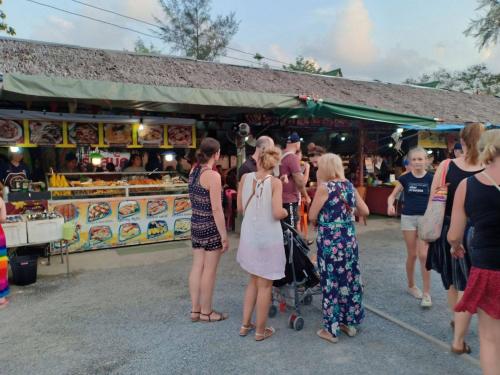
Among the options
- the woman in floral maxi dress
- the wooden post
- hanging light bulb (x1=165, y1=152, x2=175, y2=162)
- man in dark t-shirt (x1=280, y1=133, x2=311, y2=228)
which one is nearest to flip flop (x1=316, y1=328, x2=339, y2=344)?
the woman in floral maxi dress

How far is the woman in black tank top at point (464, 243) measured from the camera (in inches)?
118

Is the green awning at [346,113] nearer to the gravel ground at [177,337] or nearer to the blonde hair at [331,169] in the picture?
the gravel ground at [177,337]

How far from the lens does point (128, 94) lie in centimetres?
574

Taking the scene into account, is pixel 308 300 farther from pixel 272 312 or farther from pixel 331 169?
pixel 331 169

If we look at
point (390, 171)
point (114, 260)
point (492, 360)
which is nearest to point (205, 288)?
point (492, 360)

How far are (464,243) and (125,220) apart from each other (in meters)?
5.30

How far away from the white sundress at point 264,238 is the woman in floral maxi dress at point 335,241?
37 cm

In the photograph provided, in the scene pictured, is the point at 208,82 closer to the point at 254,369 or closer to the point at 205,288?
the point at 205,288

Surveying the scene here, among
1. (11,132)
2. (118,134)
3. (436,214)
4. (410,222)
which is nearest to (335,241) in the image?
(436,214)

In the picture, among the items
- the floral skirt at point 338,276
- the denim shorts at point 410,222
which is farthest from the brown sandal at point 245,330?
the denim shorts at point 410,222

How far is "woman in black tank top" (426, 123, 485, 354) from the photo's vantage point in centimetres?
299

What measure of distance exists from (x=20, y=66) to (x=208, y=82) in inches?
126

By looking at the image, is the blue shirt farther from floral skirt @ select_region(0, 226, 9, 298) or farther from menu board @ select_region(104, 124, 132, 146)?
menu board @ select_region(104, 124, 132, 146)

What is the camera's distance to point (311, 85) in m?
9.48
